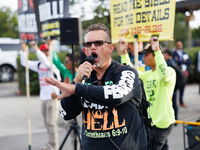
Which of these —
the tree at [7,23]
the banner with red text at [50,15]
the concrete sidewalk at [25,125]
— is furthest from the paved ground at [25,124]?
the tree at [7,23]

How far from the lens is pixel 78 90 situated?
180cm

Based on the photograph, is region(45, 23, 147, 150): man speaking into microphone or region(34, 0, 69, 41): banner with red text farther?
region(34, 0, 69, 41): banner with red text

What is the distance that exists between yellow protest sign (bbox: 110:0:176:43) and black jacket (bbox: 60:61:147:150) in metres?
1.33

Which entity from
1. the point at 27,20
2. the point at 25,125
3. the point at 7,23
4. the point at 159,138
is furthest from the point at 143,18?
the point at 7,23

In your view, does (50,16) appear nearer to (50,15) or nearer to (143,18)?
(50,15)

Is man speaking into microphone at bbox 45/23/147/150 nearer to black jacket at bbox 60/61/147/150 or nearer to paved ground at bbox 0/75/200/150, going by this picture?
black jacket at bbox 60/61/147/150

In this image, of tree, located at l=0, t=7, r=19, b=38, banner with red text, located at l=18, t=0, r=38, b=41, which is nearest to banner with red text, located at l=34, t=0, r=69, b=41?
banner with red text, located at l=18, t=0, r=38, b=41

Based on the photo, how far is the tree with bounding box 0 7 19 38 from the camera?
2666cm

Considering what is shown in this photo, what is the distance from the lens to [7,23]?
89.9ft

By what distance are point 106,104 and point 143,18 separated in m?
1.85

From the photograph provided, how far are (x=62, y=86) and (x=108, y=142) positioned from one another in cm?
66

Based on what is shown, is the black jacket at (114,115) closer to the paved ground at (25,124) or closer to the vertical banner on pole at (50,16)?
the vertical banner on pole at (50,16)

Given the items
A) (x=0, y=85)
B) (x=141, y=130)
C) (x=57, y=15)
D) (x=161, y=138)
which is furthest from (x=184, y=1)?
(x=0, y=85)

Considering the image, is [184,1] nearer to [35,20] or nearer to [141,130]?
[35,20]
